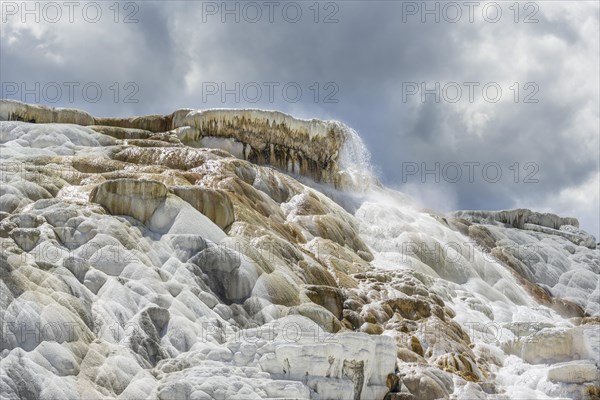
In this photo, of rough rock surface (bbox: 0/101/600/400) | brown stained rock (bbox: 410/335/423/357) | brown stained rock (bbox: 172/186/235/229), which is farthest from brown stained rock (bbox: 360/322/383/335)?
brown stained rock (bbox: 172/186/235/229)

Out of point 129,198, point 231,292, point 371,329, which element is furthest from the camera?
point 371,329

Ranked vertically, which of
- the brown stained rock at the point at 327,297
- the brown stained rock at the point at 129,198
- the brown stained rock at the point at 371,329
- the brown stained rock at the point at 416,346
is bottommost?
the brown stained rock at the point at 416,346

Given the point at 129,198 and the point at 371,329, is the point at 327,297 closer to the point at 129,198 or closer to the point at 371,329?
the point at 371,329

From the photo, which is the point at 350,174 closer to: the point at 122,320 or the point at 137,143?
the point at 137,143

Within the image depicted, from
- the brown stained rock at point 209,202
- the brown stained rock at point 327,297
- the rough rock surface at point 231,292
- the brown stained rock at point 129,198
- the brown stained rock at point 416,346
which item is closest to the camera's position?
the rough rock surface at point 231,292

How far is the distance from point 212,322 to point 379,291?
237 inches

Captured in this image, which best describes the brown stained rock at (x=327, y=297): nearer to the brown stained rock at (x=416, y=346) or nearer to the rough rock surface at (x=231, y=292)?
the rough rock surface at (x=231, y=292)

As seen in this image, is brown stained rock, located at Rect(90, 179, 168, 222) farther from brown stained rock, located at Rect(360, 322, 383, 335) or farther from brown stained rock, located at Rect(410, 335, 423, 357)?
brown stained rock, located at Rect(410, 335, 423, 357)

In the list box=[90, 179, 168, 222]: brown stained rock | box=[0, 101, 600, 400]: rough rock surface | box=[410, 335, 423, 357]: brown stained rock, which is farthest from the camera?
box=[410, 335, 423, 357]: brown stained rock

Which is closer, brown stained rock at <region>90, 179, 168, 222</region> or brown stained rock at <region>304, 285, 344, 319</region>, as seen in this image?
brown stained rock at <region>90, 179, 168, 222</region>

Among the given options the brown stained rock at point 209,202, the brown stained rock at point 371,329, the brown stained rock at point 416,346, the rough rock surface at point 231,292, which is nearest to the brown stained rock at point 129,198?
the rough rock surface at point 231,292

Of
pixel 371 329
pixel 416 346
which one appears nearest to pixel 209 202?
pixel 371 329

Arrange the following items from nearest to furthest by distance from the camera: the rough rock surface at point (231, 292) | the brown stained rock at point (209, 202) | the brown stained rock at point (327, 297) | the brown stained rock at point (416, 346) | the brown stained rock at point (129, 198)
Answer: the rough rock surface at point (231, 292)
the brown stained rock at point (129, 198)
the brown stained rock at point (416, 346)
the brown stained rock at point (327, 297)
the brown stained rock at point (209, 202)

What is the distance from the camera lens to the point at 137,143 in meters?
25.3
